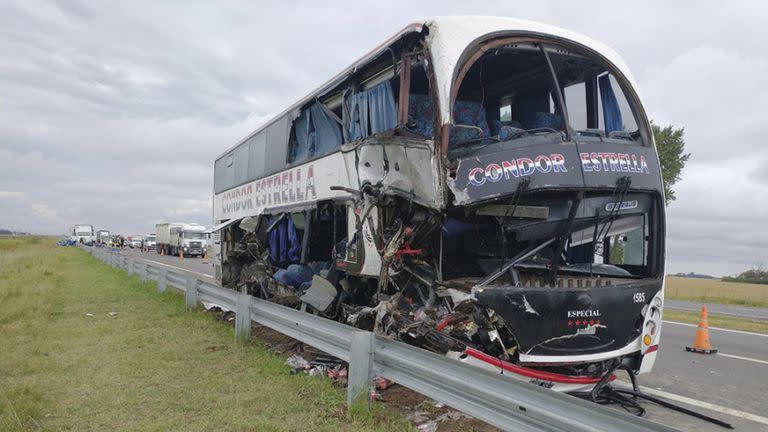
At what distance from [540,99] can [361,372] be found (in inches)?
149

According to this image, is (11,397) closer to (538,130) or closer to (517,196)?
(517,196)

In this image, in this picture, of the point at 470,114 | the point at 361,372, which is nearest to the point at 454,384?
the point at 361,372

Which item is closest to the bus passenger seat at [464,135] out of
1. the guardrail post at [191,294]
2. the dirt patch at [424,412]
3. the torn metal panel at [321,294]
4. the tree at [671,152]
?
the dirt patch at [424,412]

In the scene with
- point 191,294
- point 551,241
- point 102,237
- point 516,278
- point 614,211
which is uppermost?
point 102,237

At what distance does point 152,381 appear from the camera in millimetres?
5910

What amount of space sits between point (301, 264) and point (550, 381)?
514 centimetres

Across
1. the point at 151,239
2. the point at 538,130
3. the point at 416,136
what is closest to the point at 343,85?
the point at 416,136

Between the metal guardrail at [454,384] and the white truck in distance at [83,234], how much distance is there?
78.3 meters

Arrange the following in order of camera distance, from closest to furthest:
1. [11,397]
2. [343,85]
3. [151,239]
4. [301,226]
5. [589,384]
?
[11,397]
[589,384]
[343,85]
[301,226]
[151,239]

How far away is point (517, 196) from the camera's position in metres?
5.27

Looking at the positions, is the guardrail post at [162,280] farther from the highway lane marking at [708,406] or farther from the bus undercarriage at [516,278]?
the highway lane marking at [708,406]

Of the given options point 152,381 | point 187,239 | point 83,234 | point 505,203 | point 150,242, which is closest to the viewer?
point 505,203

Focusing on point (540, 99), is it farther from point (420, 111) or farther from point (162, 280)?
point (162, 280)

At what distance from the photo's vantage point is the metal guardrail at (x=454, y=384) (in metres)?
3.11
